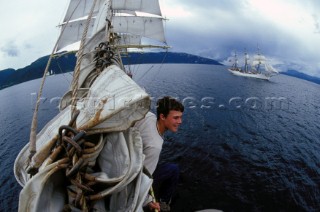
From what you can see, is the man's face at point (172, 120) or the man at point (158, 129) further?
the man's face at point (172, 120)

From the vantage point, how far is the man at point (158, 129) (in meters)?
4.21

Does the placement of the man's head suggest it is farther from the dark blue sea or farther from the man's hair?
the dark blue sea

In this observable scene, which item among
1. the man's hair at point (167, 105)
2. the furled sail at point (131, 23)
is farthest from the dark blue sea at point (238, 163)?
the furled sail at point (131, 23)

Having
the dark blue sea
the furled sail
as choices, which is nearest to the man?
the dark blue sea

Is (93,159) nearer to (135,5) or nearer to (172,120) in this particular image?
(172,120)

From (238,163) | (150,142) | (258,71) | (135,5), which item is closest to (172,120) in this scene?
(150,142)

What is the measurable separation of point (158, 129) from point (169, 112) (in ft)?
1.54

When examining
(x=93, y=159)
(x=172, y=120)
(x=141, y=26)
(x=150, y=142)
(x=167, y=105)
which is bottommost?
(x=150, y=142)

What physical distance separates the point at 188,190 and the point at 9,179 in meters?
15.0

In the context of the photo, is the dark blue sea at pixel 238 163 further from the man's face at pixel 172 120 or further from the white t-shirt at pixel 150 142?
the white t-shirt at pixel 150 142

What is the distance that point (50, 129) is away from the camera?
10.9ft

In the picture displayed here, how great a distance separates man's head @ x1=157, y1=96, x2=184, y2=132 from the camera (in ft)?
16.3

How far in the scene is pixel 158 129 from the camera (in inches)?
193

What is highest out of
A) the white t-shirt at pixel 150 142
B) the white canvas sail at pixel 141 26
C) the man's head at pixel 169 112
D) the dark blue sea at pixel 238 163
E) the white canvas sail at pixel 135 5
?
the white canvas sail at pixel 135 5
